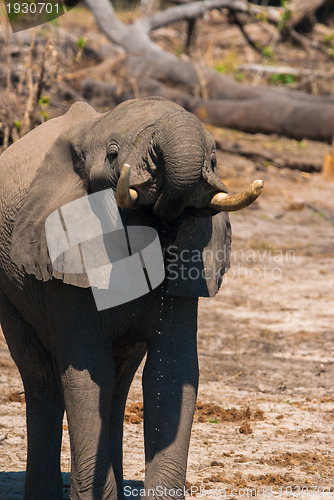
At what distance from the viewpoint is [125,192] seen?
9.11 feet

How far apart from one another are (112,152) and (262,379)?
359 centimetres

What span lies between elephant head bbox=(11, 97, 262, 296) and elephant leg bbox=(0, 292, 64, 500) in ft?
1.88

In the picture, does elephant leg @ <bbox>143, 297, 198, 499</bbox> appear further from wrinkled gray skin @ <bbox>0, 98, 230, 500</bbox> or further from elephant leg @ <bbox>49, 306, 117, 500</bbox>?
elephant leg @ <bbox>49, 306, 117, 500</bbox>

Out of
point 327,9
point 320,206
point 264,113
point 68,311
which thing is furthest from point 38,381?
point 327,9

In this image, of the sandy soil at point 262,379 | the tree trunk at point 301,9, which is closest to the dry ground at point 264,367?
the sandy soil at point 262,379

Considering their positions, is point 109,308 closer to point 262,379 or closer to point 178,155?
point 178,155

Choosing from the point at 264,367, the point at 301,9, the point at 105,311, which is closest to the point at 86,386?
the point at 105,311

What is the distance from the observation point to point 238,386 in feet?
20.0

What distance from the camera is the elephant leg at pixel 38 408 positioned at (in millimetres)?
3953

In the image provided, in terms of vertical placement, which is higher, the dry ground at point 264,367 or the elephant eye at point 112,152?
the elephant eye at point 112,152

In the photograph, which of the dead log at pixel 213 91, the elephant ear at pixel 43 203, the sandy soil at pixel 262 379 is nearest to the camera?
the elephant ear at pixel 43 203

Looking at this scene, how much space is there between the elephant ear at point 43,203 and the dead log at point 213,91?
355 inches

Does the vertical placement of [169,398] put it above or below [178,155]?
below

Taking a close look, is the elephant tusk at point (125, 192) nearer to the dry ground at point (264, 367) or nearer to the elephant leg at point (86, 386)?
the elephant leg at point (86, 386)
